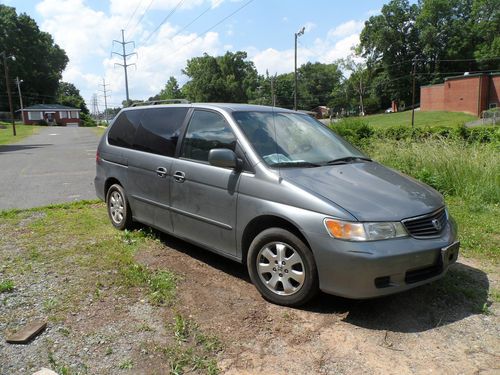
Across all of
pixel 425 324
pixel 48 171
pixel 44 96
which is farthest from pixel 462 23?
pixel 425 324

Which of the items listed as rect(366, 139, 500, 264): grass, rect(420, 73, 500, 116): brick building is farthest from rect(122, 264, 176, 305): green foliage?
rect(420, 73, 500, 116): brick building

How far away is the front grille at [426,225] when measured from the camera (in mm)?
3666

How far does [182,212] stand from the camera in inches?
193

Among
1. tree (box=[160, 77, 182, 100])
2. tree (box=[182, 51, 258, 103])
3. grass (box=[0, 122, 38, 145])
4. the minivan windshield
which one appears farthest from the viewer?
tree (box=[160, 77, 182, 100])

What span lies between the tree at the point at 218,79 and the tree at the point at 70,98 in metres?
24.2

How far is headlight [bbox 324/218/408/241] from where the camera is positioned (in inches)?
138

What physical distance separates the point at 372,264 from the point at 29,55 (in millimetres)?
93380

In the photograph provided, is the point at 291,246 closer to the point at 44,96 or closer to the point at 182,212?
the point at 182,212

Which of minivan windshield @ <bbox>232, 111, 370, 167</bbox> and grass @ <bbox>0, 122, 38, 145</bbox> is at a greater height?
minivan windshield @ <bbox>232, 111, 370, 167</bbox>

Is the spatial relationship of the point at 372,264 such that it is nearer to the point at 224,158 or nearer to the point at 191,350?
the point at 191,350

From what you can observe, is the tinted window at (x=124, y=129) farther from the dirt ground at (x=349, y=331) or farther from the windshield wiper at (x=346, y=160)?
the windshield wiper at (x=346, y=160)

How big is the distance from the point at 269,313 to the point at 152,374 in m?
1.18

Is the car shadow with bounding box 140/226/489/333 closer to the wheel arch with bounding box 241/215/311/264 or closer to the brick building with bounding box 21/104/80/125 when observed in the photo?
the wheel arch with bounding box 241/215/311/264

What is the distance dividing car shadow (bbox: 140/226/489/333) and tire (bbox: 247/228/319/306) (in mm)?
210
